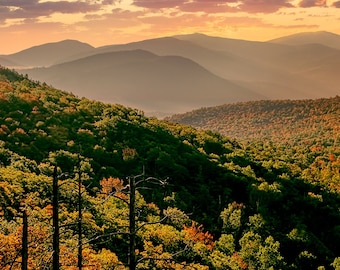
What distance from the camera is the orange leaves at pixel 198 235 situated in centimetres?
8044

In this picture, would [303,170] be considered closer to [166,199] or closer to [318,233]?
[318,233]

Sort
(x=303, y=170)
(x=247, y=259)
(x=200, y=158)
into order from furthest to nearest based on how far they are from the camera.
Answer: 1. (x=303, y=170)
2. (x=200, y=158)
3. (x=247, y=259)

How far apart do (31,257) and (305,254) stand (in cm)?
6424

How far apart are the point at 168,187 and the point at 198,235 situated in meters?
17.5

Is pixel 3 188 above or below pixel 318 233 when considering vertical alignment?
above

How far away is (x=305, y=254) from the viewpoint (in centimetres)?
8938

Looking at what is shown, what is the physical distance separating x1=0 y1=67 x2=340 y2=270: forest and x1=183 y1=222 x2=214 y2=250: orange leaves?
33cm

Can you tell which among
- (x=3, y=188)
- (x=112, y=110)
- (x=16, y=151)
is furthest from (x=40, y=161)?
(x=112, y=110)

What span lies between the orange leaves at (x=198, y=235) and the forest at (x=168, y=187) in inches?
13.1

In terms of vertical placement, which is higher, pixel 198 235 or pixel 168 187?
pixel 168 187

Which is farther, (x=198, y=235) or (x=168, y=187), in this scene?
(x=168, y=187)

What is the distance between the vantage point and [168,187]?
9900cm

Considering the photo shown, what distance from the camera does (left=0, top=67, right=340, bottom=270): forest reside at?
67.1 metres

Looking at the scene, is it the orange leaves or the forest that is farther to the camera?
the orange leaves
